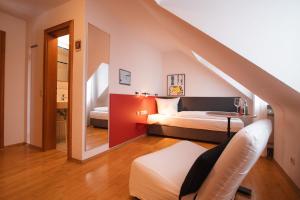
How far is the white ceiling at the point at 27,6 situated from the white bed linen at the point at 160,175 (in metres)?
2.73

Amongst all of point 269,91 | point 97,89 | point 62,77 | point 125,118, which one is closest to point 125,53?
point 97,89

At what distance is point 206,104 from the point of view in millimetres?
4246

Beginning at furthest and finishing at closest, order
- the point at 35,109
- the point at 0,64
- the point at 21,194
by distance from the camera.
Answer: the point at 35,109 → the point at 0,64 → the point at 21,194

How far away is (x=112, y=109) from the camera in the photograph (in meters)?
2.78

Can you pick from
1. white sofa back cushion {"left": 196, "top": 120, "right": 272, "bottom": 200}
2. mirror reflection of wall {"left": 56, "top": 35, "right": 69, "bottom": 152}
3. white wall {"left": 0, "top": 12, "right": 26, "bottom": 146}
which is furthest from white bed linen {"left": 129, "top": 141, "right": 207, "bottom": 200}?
white wall {"left": 0, "top": 12, "right": 26, "bottom": 146}

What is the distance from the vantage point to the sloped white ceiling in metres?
1.13

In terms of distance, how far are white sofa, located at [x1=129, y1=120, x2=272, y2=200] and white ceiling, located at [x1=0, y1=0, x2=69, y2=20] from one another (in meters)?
2.78


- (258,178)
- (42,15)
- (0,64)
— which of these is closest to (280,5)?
(258,178)

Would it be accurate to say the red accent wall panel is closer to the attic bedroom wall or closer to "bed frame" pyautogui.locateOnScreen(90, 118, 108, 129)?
"bed frame" pyautogui.locateOnScreen(90, 118, 108, 129)

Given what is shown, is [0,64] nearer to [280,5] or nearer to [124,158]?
[124,158]

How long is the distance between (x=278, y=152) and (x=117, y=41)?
3.29m

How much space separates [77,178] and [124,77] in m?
1.95

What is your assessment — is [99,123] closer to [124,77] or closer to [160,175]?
[124,77]

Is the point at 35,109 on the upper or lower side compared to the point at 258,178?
upper
